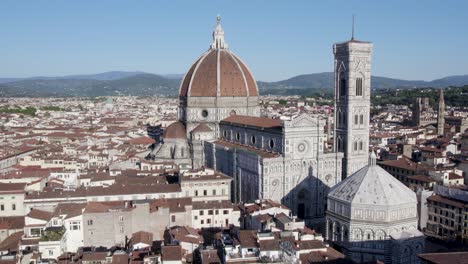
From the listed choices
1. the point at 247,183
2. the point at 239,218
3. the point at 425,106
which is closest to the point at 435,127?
the point at 425,106

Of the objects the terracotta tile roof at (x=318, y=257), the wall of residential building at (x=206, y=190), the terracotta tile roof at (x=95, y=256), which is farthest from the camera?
the wall of residential building at (x=206, y=190)

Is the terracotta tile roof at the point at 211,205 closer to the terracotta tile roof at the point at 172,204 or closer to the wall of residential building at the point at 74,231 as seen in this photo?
the terracotta tile roof at the point at 172,204

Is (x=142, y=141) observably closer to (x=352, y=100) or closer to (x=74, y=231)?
(x=352, y=100)

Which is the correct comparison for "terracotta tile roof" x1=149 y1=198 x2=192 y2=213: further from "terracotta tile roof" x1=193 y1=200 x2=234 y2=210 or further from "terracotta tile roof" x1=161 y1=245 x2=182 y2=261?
"terracotta tile roof" x1=161 y1=245 x2=182 y2=261

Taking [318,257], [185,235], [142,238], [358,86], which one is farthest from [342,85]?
[318,257]

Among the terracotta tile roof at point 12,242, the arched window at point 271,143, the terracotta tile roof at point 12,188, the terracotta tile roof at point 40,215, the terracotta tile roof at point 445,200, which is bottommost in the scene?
the terracotta tile roof at point 12,242

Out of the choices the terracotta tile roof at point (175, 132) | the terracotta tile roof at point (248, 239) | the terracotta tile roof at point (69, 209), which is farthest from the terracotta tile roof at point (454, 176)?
the terracotta tile roof at point (69, 209)
